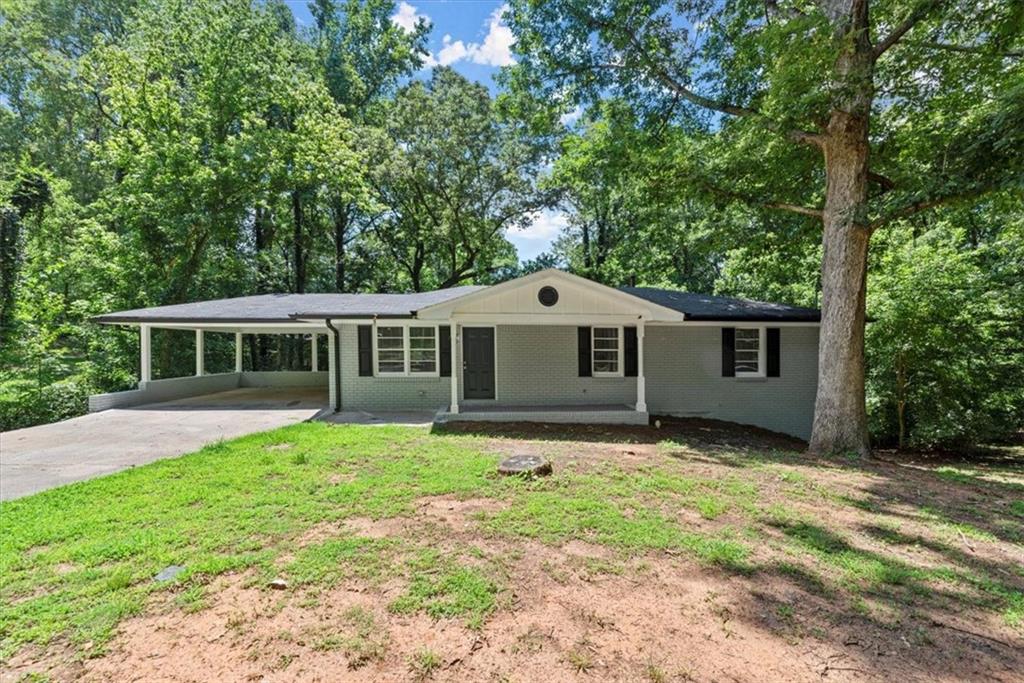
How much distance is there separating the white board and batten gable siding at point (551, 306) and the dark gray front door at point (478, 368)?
5.17ft

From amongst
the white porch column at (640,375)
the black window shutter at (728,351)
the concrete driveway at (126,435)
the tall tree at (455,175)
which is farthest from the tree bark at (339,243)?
the black window shutter at (728,351)

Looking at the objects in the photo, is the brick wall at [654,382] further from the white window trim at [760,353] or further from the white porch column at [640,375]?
the white porch column at [640,375]

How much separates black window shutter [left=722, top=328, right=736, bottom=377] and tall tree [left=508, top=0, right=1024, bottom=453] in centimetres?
307

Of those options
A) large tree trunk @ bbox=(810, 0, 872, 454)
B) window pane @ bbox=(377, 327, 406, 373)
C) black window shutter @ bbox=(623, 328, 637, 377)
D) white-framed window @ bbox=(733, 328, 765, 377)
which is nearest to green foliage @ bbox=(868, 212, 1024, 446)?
white-framed window @ bbox=(733, 328, 765, 377)

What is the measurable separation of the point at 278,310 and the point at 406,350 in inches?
146

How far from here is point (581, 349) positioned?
11.3m

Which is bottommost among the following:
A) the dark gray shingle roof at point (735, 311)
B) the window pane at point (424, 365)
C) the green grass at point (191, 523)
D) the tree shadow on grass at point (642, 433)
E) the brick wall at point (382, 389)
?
the tree shadow on grass at point (642, 433)

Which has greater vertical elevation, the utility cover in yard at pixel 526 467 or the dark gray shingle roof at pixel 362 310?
the dark gray shingle roof at pixel 362 310

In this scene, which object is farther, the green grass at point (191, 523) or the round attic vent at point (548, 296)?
the round attic vent at point (548, 296)

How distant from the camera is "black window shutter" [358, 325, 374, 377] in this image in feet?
36.6

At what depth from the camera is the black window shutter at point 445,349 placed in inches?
440

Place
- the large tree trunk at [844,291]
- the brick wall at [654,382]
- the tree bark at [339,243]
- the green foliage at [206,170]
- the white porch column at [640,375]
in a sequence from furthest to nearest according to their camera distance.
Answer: the tree bark at [339,243] < the green foliage at [206,170] < the brick wall at [654,382] < the white porch column at [640,375] < the large tree trunk at [844,291]

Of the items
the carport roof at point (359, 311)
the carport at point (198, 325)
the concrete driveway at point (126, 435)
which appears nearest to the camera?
the concrete driveway at point (126, 435)

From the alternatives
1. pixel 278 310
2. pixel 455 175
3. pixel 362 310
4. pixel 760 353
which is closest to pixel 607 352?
pixel 760 353
